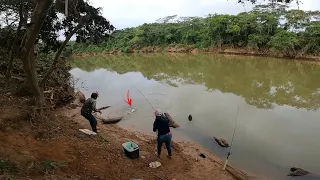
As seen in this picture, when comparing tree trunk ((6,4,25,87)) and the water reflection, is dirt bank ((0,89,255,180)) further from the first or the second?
the water reflection

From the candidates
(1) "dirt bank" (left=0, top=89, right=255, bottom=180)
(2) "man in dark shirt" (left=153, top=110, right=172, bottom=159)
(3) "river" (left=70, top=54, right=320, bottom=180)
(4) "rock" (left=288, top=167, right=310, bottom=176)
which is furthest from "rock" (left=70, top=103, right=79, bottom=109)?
(4) "rock" (left=288, top=167, right=310, bottom=176)

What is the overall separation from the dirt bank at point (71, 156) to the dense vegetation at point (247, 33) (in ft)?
48.4

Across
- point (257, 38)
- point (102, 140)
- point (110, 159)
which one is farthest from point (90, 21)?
point (257, 38)

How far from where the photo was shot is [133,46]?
2303 inches

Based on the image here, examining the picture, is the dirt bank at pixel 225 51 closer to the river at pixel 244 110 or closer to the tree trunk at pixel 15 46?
the river at pixel 244 110

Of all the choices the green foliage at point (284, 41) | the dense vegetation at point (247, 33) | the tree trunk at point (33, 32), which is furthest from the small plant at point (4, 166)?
the green foliage at point (284, 41)

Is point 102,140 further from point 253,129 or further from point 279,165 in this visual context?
point 253,129

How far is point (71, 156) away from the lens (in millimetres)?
6441

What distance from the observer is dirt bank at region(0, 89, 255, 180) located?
5219 mm

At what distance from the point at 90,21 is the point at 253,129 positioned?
23.9 feet

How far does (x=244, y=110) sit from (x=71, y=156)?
9.47m

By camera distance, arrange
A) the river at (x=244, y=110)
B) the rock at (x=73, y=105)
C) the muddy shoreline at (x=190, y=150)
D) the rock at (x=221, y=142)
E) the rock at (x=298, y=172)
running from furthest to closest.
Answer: the rock at (x=73, y=105) → the rock at (x=221, y=142) → the river at (x=244, y=110) → the rock at (x=298, y=172) → the muddy shoreline at (x=190, y=150)

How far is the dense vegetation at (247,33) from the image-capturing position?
32.7 meters

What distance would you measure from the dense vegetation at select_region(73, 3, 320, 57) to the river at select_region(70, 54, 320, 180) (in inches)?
262
